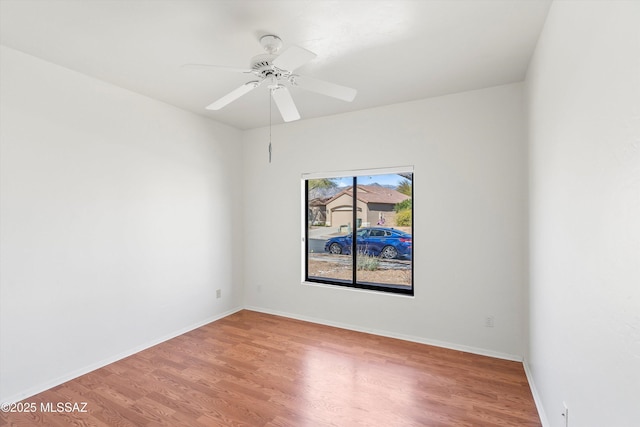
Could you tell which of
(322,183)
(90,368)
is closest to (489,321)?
(322,183)

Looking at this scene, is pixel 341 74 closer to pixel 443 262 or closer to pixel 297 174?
pixel 297 174

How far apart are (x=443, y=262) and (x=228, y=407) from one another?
2.36 m

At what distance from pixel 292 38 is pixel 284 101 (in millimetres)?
414

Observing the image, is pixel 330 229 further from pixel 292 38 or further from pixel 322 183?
pixel 292 38

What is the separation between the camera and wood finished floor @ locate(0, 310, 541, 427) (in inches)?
82.7

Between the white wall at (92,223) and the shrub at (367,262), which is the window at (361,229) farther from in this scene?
the white wall at (92,223)

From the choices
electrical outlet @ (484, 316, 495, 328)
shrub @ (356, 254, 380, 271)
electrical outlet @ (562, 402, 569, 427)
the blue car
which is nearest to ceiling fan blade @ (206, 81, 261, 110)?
the blue car

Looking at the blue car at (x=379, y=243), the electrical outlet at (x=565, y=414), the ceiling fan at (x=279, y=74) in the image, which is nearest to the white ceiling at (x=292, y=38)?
the ceiling fan at (x=279, y=74)

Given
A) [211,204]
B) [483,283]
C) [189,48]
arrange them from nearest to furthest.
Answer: [189,48] → [483,283] → [211,204]

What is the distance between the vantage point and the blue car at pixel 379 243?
11.8 ft

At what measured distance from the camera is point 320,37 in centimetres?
213

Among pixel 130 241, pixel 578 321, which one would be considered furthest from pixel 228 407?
pixel 578 321

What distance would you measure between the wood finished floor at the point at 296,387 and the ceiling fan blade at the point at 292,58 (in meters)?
2.26

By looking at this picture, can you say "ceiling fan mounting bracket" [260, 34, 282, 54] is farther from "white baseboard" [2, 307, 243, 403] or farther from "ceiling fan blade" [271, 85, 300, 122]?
"white baseboard" [2, 307, 243, 403]
